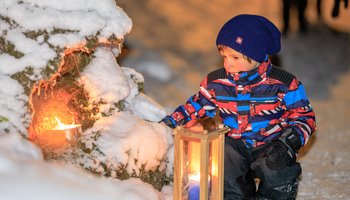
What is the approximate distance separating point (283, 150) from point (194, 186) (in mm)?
630

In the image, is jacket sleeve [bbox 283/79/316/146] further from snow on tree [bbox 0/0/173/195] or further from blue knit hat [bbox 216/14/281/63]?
snow on tree [bbox 0/0/173/195]

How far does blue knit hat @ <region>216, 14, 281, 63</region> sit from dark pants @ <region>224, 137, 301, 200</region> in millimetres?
631

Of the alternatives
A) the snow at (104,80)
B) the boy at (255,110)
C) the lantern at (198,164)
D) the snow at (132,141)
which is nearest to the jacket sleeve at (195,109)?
the boy at (255,110)

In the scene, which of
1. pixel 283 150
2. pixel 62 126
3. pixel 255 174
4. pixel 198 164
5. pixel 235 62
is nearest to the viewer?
pixel 198 164

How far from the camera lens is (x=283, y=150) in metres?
3.39

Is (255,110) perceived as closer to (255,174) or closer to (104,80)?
(255,174)

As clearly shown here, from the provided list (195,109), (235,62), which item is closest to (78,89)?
(195,109)

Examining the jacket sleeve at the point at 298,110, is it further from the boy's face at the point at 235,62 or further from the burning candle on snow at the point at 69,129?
the burning candle on snow at the point at 69,129

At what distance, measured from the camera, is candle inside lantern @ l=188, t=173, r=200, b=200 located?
3.13m

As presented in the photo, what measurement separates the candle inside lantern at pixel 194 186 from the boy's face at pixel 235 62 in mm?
784

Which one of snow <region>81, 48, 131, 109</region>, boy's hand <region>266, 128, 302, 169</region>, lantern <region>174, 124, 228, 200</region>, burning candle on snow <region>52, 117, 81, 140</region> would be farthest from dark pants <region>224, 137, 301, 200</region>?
burning candle on snow <region>52, 117, 81, 140</region>

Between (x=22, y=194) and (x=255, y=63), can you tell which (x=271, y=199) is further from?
(x=22, y=194)

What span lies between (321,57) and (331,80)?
1.01 m

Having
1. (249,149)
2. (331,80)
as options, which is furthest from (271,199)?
(331,80)
